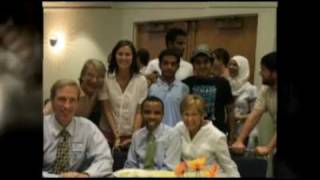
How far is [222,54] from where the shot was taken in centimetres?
181

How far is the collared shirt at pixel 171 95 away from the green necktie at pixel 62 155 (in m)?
0.34

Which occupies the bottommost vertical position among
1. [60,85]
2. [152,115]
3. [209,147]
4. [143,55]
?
[209,147]

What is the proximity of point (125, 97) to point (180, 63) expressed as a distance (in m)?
0.23

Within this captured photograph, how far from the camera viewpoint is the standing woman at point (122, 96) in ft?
6.00

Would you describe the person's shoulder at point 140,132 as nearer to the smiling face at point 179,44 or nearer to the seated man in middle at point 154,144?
the seated man in middle at point 154,144

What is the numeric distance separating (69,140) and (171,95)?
0.39m

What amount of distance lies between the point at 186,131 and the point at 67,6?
0.60m

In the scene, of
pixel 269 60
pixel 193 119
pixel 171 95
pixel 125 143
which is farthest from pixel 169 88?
pixel 269 60

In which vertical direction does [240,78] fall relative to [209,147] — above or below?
above

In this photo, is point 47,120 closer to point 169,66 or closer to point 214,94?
point 169,66

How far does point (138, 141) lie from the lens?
6.00ft

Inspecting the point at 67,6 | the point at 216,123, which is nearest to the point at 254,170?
the point at 216,123

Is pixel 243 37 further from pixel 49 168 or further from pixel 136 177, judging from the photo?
pixel 49 168

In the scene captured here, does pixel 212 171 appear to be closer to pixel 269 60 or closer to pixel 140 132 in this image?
pixel 140 132
